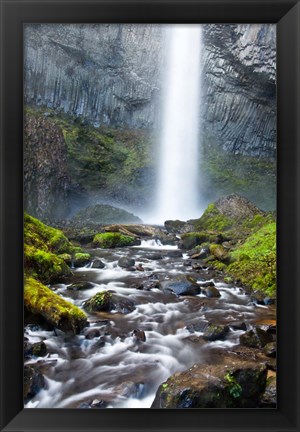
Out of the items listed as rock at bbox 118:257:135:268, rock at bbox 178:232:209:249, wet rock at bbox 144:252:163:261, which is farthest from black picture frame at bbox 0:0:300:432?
wet rock at bbox 144:252:163:261

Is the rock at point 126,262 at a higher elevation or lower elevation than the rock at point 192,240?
lower

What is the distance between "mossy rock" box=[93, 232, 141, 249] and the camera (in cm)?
153

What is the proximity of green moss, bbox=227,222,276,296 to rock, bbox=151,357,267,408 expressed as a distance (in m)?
0.38

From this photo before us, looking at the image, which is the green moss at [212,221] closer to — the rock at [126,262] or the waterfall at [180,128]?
the waterfall at [180,128]

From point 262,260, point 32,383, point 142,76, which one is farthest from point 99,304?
point 142,76

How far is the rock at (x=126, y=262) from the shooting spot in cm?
154

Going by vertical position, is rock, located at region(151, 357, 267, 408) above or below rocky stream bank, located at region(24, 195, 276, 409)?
below

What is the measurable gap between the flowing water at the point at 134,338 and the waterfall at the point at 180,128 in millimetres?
244

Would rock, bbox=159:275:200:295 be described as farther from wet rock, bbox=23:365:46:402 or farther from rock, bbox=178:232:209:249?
wet rock, bbox=23:365:46:402

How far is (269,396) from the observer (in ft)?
4.74

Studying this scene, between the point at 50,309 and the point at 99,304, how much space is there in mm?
236

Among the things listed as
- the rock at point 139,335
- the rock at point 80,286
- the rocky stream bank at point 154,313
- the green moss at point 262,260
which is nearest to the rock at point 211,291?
the rocky stream bank at point 154,313
